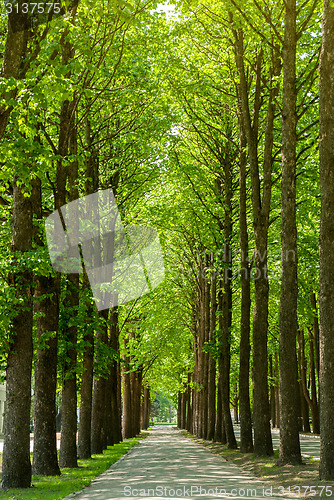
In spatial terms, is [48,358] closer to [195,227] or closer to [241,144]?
[241,144]

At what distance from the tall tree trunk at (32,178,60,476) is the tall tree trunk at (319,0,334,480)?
6046 millimetres

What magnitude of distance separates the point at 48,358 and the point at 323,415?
6466 millimetres

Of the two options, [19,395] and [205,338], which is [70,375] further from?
[205,338]

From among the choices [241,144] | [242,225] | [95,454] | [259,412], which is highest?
[241,144]

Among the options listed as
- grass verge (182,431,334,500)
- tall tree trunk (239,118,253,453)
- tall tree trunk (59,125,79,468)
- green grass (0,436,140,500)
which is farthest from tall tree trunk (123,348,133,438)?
grass verge (182,431,334,500)

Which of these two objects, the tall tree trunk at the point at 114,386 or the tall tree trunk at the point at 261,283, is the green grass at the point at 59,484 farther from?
the tall tree trunk at the point at 114,386

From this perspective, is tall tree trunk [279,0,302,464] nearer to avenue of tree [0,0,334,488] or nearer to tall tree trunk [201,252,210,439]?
avenue of tree [0,0,334,488]

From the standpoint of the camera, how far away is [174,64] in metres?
18.9

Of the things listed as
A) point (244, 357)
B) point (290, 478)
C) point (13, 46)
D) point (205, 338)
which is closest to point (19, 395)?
point (290, 478)

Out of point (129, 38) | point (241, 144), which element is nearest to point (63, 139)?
point (129, 38)

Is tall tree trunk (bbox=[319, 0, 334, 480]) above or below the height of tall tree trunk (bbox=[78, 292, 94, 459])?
above

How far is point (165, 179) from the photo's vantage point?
24.9 m

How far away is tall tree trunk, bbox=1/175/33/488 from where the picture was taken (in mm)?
10773

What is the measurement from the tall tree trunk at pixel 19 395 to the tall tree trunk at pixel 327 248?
5672mm
